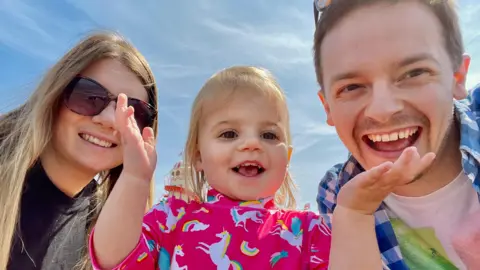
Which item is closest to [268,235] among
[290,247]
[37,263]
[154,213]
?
[290,247]

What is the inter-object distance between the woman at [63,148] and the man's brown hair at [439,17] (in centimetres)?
183

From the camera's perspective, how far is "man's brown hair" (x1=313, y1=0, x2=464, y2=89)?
2.67 metres

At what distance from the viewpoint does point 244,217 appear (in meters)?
2.81

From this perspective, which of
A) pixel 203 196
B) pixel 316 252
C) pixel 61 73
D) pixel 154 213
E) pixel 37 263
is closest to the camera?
pixel 316 252

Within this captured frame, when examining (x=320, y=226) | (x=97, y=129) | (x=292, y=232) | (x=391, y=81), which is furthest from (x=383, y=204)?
(x=97, y=129)

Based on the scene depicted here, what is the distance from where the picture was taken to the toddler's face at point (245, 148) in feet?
9.41

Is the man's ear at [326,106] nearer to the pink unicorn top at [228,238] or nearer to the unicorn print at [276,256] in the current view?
the pink unicorn top at [228,238]

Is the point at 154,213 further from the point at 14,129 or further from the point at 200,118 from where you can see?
the point at 14,129

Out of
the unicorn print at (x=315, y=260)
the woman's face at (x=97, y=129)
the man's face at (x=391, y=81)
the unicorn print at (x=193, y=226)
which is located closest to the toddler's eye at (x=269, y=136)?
the man's face at (x=391, y=81)

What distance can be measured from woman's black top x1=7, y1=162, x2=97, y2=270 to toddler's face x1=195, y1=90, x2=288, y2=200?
164 centimetres

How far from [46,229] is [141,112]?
1.23 meters

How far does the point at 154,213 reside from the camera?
113 inches

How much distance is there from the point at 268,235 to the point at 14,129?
8.62 feet

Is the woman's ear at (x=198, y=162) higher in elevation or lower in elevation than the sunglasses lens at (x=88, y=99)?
lower
